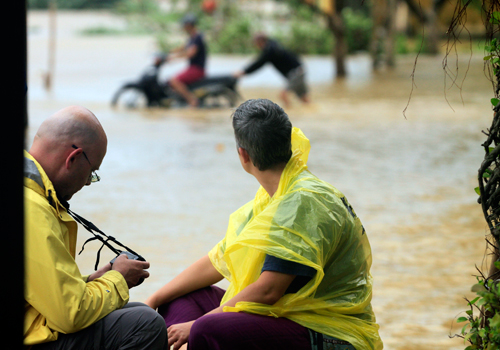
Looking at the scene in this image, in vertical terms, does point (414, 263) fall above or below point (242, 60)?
below

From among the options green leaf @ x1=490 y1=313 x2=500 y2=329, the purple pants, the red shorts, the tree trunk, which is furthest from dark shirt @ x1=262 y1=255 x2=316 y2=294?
the tree trunk

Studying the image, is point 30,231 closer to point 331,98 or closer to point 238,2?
point 331,98

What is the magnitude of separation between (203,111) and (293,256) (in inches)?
470

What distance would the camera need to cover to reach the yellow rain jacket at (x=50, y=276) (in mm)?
1927

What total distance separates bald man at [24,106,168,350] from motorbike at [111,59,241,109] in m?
11.7

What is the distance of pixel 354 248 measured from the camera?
2.39 meters

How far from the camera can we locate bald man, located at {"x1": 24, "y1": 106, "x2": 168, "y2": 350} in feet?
6.36

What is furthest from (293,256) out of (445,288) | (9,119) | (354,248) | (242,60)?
(242,60)

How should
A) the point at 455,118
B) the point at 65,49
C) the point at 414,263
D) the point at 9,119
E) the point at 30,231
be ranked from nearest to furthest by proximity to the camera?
the point at 9,119 < the point at 30,231 < the point at 414,263 < the point at 455,118 < the point at 65,49

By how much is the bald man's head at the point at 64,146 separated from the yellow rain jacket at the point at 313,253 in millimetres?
598

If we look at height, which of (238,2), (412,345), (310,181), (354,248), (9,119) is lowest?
(412,345)

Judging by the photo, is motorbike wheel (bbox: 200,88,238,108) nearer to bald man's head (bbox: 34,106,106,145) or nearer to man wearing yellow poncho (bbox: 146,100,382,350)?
man wearing yellow poncho (bbox: 146,100,382,350)

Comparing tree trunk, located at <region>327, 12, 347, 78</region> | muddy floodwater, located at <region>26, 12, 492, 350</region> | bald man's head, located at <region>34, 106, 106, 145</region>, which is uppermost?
tree trunk, located at <region>327, 12, 347, 78</region>

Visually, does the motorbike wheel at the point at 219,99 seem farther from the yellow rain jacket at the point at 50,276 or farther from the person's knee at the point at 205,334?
the yellow rain jacket at the point at 50,276
